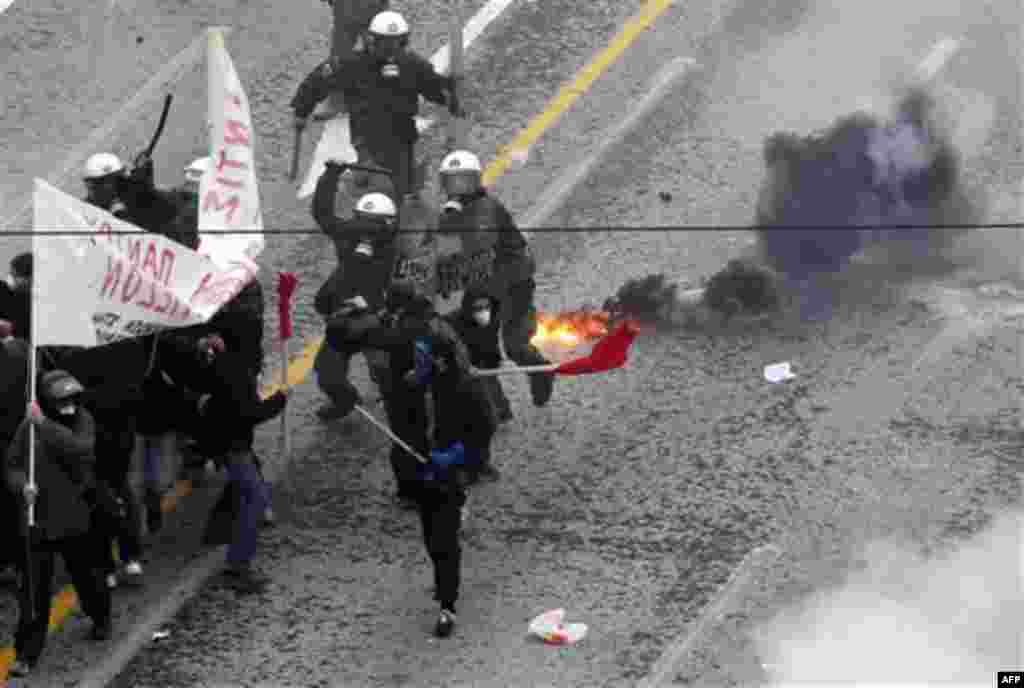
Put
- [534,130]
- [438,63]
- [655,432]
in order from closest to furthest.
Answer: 1. [655,432]
2. [534,130]
3. [438,63]

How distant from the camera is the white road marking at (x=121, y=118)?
2058 centimetres

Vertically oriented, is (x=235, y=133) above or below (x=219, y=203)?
above

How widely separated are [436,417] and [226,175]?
6.62 ft

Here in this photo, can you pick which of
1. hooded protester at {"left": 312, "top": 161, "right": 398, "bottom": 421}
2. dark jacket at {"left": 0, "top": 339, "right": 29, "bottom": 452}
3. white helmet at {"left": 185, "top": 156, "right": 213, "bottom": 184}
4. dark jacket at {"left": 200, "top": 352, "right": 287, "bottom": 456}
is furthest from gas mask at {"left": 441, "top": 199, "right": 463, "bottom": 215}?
dark jacket at {"left": 0, "top": 339, "right": 29, "bottom": 452}

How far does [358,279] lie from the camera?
1802 cm

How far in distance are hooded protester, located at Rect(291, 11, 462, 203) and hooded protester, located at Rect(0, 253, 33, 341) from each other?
3300mm

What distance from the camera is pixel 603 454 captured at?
18.1 meters

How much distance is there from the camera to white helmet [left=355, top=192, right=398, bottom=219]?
1808 centimetres

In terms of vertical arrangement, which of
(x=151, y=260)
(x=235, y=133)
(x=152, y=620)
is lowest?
(x=152, y=620)

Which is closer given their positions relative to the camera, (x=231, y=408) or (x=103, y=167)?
(x=231, y=408)

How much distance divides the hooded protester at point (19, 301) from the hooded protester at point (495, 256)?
8.55 feet

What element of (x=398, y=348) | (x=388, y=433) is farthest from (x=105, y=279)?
(x=388, y=433)

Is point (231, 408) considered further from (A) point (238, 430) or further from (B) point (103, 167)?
(B) point (103, 167)

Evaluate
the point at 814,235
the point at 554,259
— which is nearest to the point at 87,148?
the point at 554,259
